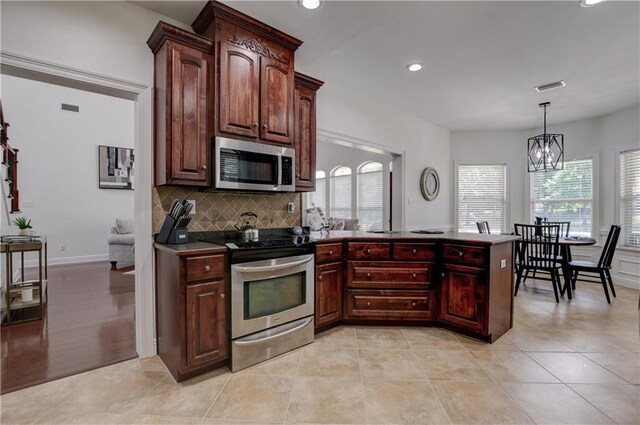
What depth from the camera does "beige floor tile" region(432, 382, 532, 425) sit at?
5.68 feet

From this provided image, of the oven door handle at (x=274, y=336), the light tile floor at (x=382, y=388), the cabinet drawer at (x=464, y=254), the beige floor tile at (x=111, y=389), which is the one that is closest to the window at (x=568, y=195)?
the light tile floor at (x=382, y=388)

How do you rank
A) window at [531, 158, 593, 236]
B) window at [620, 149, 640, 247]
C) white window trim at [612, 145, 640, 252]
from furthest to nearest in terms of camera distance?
window at [531, 158, 593, 236]
white window trim at [612, 145, 640, 252]
window at [620, 149, 640, 247]

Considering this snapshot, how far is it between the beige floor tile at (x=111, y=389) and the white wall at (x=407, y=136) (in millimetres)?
3012

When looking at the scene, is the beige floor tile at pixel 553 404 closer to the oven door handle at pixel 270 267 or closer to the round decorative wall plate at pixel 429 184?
the oven door handle at pixel 270 267

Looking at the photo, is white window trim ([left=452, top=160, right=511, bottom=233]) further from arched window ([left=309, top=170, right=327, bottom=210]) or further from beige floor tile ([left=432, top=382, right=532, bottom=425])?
beige floor tile ([left=432, top=382, right=532, bottom=425])

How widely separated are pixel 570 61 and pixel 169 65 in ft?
13.0

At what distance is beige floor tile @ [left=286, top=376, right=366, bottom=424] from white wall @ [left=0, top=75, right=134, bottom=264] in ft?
21.7

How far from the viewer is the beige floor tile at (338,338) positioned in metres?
2.69

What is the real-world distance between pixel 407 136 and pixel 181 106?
12.5 ft

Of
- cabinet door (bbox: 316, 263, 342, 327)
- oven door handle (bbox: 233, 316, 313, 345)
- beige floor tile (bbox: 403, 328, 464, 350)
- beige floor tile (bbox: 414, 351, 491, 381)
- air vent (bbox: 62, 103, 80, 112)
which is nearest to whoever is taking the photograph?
beige floor tile (bbox: 414, 351, 491, 381)

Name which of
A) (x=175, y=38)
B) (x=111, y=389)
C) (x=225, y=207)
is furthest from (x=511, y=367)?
(x=175, y=38)

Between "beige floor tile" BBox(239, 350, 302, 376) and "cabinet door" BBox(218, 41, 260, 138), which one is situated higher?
"cabinet door" BBox(218, 41, 260, 138)

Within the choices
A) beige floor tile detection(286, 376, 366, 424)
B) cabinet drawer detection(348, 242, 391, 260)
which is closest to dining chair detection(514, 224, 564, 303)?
cabinet drawer detection(348, 242, 391, 260)

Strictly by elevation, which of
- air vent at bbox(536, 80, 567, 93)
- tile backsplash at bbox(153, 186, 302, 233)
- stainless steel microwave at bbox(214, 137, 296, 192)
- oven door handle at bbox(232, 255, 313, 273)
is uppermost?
air vent at bbox(536, 80, 567, 93)
